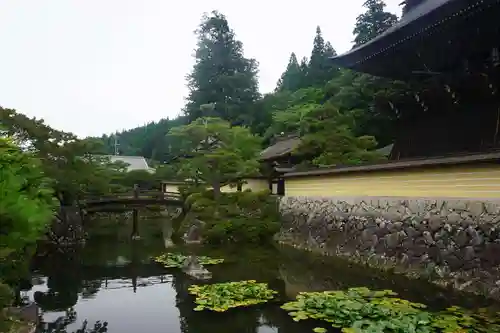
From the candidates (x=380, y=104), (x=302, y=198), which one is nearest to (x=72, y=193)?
(x=302, y=198)

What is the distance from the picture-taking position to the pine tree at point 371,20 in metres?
28.7

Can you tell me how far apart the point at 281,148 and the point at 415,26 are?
13.0 metres

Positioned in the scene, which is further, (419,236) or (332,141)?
(332,141)

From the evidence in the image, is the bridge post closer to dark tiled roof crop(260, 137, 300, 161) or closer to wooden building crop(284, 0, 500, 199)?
dark tiled roof crop(260, 137, 300, 161)

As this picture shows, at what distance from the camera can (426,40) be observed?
342 inches

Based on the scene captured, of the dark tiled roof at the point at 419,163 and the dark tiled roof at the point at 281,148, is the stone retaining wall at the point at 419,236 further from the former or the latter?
the dark tiled roof at the point at 281,148

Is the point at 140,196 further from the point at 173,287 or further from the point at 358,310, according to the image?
the point at 358,310

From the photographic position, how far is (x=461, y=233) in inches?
306

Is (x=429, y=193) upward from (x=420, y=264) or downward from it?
upward

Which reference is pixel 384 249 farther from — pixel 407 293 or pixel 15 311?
pixel 15 311

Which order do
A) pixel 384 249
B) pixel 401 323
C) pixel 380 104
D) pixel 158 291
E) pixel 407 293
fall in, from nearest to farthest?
pixel 401 323, pixel 407 293, pixel 158 291, pixel 384 249, pixel 380 104

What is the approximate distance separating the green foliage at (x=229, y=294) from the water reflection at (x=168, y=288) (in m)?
0.19

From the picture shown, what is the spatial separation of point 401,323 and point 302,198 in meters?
8.55

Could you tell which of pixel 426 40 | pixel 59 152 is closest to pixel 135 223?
pixel 59 152
